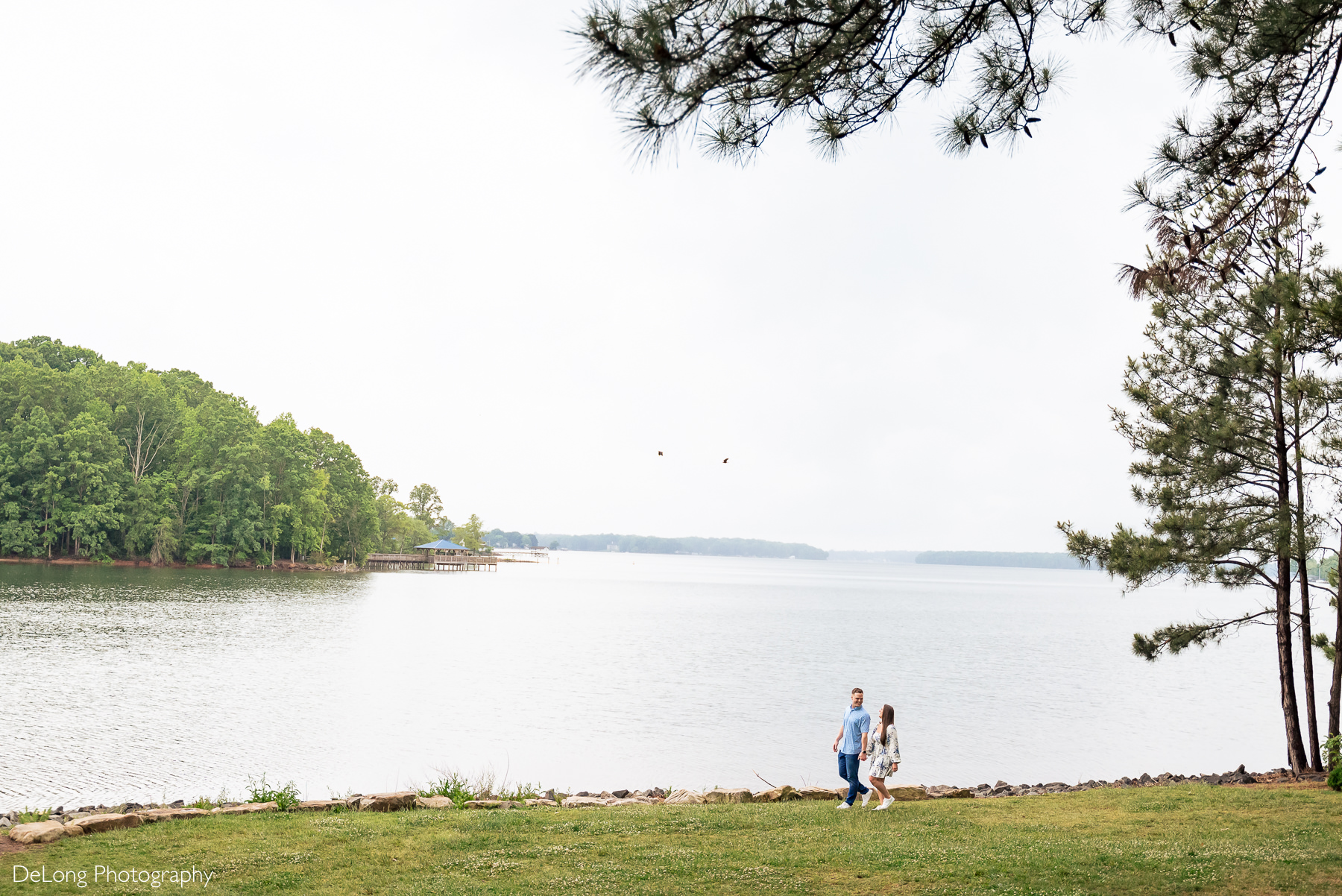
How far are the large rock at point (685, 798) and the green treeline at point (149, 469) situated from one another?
229 feet

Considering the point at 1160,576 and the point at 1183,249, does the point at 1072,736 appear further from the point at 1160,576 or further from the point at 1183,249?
the point at 1183,249

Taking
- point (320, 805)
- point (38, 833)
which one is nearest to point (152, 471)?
point (320, 805)

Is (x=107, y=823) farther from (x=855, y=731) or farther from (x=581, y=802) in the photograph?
(x=855, y=731)

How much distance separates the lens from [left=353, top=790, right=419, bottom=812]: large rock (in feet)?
32.4

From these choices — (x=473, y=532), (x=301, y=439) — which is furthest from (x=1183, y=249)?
(x=473, y=532)

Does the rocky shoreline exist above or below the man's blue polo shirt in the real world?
below

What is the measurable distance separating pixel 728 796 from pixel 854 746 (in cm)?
179

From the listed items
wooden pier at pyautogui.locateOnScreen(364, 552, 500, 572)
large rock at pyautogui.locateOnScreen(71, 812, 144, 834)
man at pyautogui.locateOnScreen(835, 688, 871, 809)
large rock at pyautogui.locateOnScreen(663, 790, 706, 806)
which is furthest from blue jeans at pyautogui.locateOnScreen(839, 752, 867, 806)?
wooden pier at pyautogui.locateOnScreen(364, 552, 500, 572)

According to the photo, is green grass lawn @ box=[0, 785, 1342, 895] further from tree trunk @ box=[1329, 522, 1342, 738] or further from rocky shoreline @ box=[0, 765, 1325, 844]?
tree trunk @ box=[1329, 522, 1342, 738]

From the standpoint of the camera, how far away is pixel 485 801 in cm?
1076

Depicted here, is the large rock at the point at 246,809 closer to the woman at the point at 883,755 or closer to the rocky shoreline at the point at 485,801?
the rocky shoreline at the point at 485,801

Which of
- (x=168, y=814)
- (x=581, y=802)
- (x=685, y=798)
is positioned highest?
(x=168, y=814)

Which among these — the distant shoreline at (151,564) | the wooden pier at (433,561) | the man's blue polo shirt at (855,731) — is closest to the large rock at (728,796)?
the man's blue polo shirt at (855,731)

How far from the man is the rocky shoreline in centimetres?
88
